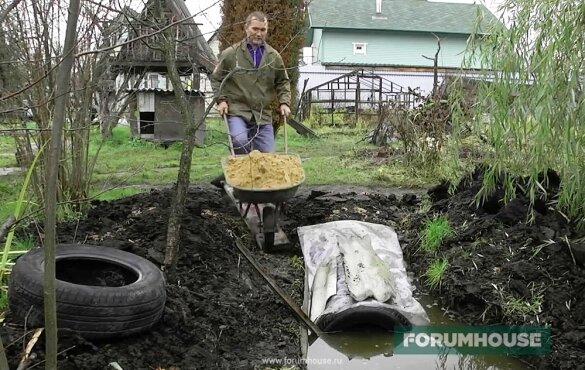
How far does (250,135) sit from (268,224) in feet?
4.85

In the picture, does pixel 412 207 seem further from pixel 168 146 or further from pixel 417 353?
pixel 168 146

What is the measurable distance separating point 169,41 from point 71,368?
6.69 ft

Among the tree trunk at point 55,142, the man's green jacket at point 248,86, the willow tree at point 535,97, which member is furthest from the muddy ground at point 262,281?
the man's green jacket at point 248,86

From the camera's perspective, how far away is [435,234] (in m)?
5.26

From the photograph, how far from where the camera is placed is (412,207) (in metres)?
6.77

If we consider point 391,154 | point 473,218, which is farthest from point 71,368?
point 391,154

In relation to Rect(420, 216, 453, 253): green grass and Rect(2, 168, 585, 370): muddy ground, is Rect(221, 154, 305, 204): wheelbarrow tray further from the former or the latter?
Rect(420, 216, 453, 253): green grass

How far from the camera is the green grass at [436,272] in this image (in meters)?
4.67

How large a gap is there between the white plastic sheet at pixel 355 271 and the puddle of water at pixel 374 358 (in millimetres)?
197

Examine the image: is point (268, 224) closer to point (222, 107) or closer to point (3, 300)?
point (222, 107)

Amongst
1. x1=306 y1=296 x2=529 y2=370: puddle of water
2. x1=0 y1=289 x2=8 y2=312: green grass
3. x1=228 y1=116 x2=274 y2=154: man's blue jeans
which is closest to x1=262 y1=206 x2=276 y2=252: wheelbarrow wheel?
x1=228 y1=116 x2=274 y2=154: man's blue jeans

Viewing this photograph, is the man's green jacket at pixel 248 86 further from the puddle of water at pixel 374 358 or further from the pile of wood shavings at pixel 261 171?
the puddle of water at pixel 374 358

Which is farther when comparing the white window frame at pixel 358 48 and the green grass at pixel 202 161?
the white window frame at pixel 358 48

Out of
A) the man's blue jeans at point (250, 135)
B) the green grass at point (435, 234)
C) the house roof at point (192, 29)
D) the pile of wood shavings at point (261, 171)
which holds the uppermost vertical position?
the house roof at point (192, 29)
